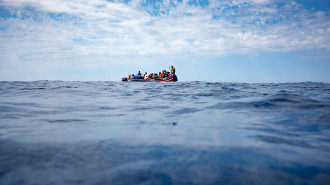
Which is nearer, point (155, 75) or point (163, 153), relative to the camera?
point (163, 153)

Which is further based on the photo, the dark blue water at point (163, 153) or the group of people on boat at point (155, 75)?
the group of people on boat at point (155, 75)

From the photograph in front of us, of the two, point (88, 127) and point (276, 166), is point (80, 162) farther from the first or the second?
point (276, 166)

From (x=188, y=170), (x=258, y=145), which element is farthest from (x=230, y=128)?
(x=188, y=170)

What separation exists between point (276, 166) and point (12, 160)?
2654 mm

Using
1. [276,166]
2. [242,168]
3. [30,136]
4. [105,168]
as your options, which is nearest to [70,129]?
[30,136]

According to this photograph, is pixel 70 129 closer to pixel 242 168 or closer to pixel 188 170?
pixel 188 170

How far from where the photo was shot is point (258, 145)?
95.7 inches

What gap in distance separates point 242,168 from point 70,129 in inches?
110

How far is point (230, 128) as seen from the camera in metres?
3.36

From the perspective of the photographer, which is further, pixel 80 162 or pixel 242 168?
pixel 80 162

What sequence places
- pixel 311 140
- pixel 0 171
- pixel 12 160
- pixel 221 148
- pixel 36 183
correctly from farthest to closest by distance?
1. pixel 311 140
2. pixel 221 148
3. pixel 12 160
4. pixel 0 171
5. pixel 36 183

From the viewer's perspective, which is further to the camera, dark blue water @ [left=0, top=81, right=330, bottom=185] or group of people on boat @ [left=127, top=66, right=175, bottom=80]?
group of people on boat @ [left=127, top=66, right=175, bottom=80]

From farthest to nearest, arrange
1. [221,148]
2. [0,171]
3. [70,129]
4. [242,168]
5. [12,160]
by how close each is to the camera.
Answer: [70,129] < [221,148] < [12,160] < [242,168] < [0,171]

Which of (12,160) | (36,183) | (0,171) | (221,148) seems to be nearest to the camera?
(36,183)
